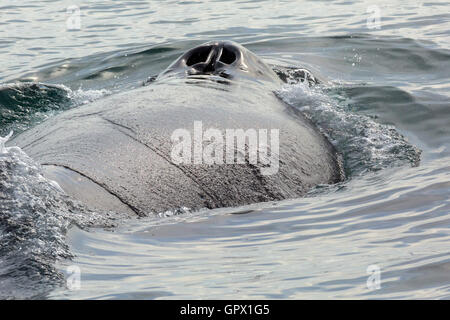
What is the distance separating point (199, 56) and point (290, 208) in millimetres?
2847

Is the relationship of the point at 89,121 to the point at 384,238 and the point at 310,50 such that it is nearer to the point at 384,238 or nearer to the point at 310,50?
the point at 384,238

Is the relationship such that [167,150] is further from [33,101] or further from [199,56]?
[33,101]

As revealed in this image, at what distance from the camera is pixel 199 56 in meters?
8.98

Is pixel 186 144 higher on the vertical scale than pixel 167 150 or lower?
higher

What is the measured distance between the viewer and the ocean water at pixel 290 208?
189 inches

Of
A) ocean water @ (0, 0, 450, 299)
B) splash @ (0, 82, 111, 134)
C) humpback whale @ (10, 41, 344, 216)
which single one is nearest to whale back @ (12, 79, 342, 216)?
humpback whale @ (10, 41, 344, 216)

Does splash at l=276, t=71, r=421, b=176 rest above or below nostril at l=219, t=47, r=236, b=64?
below

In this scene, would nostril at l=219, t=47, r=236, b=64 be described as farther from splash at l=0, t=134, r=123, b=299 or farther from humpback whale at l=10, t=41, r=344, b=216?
splash at l=0, t=134, r=123, b=299

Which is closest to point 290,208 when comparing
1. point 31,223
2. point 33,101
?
point 31,223

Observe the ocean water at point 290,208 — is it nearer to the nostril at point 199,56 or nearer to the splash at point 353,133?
the splash at point 353,133

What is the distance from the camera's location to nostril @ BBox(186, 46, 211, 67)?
29.3 feet

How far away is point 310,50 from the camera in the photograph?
14.0 meters
